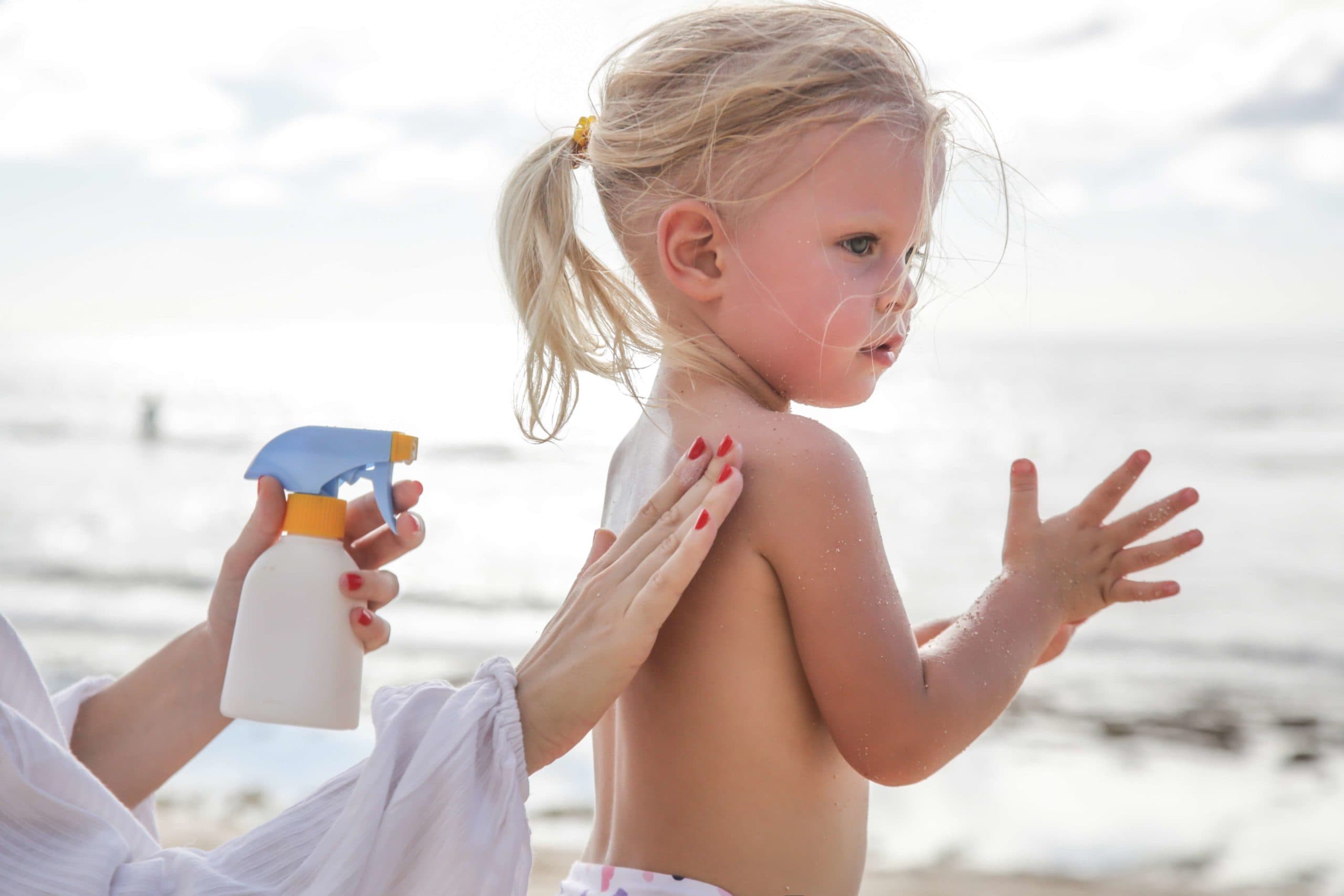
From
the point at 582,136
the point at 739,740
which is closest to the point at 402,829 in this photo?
the point at 739,740

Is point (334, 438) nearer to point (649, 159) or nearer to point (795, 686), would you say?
point (649, 159)

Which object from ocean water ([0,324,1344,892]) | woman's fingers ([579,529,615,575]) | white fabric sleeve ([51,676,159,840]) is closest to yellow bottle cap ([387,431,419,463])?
woman's fingers ([579,529,615,575])

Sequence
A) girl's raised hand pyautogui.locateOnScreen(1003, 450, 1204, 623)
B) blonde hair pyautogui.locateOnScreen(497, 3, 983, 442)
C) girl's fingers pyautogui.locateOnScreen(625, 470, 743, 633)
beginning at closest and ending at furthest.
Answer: girl's fingers pyautogui.locateOnScreen(625, 470, 743, 633)
blonde hair pyautogui.locateOnScreen(497, 3, 983, 442)
girl's raised hand pyautogui.locateOnScreen(1003, 450, 1204, 623)

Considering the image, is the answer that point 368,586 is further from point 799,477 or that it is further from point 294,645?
point 799,477

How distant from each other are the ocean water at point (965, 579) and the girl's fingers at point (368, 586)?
460 mm

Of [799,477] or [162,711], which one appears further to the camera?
[162,711]

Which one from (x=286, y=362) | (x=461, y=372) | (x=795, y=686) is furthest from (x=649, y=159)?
(x=286, y=362)

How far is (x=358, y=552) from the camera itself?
1696 millimetres

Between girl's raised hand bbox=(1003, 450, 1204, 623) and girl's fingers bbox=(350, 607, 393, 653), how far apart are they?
0.83 m

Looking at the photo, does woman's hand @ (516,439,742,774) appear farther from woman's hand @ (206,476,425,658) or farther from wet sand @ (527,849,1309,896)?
A: wet sand @ (527,849,1309,896)

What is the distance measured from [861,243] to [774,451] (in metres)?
0.31

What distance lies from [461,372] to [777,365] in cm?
3029

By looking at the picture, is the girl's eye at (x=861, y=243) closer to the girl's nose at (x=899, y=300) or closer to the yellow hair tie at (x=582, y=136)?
the girl's nose at (x=899, y=300)

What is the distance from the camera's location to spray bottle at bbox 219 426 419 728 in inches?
54.4
